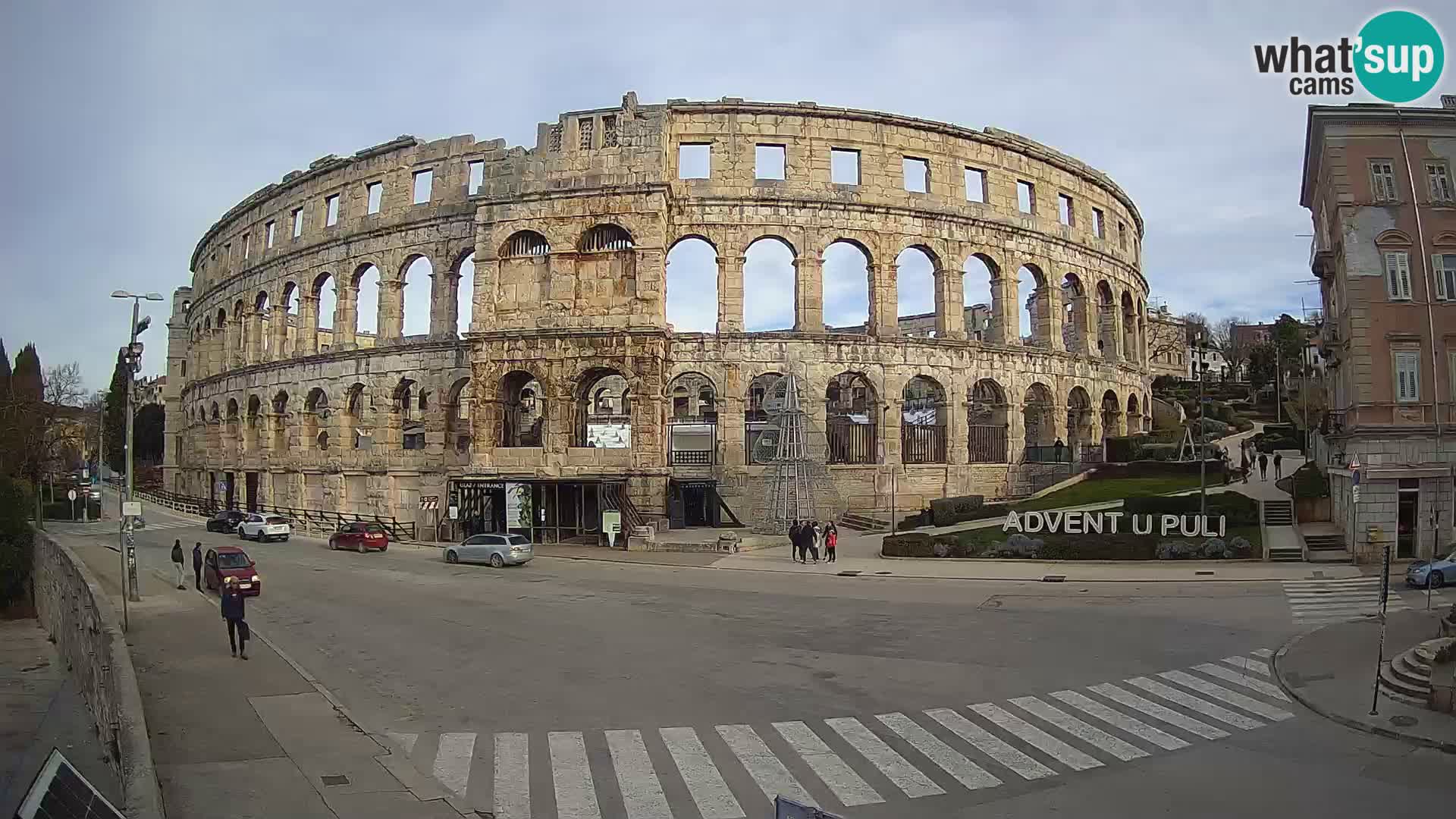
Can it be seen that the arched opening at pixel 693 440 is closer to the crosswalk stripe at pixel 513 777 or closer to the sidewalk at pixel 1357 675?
the sidewalk at pixel 1357 675

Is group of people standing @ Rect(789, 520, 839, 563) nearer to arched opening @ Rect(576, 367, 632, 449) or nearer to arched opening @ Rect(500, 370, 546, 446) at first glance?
arched opening @ Rect(576, 367, 632, 449)

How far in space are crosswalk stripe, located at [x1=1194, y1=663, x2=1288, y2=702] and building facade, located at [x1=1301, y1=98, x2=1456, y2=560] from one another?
16466mm

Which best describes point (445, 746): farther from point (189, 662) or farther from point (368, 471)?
point (368, 471)

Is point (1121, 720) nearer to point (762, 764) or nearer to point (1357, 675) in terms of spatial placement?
point (1357, 675)

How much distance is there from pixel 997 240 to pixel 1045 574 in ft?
78.0

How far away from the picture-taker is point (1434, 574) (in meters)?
23.4

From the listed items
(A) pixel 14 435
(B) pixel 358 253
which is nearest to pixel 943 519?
(B) pixel 358 253

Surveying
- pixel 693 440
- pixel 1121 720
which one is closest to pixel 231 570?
pixel 693 440

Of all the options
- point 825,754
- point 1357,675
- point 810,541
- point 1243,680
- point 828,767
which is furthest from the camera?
point 810,541

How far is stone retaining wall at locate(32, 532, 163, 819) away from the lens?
8.98 metres

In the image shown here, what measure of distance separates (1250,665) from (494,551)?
24735mm

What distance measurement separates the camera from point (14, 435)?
46.6 meters

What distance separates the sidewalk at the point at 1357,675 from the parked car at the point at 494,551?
80.1 ft

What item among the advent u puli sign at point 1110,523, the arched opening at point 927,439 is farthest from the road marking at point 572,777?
the arched opening at point 927,439
